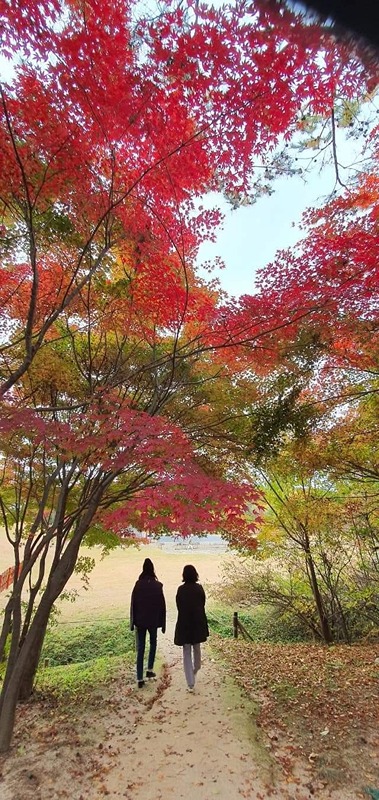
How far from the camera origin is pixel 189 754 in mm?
3875

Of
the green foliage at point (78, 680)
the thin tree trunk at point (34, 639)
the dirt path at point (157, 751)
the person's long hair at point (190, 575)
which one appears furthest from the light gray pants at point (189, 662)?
the thin tree trunk at point (34, 639)

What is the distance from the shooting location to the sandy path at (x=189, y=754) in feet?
11.0

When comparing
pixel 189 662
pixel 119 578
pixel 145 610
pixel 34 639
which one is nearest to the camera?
pixel 34 639

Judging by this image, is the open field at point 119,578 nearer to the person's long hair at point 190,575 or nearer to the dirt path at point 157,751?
the dirt path at point 157,751

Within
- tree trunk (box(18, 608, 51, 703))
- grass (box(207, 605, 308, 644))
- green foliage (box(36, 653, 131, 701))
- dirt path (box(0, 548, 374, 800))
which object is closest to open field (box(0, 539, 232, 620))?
grass (box(207, 605, 308, 644))

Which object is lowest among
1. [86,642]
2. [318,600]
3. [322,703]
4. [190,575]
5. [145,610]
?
[86,642]

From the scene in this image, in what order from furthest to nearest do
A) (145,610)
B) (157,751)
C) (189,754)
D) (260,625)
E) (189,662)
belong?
1. (260,625)
2. (145,610)
3. (189,662)
4. (157,751)
5. (189,754)

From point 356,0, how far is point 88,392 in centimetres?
562

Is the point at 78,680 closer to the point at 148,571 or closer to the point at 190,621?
the point at 148,571

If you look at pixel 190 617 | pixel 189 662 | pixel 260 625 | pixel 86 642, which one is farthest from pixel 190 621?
pixel 86 642

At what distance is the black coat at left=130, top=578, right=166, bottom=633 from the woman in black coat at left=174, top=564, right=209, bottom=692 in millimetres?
466

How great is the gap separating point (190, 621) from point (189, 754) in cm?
142

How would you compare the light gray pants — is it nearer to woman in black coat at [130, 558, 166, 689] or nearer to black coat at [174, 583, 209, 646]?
black coat at [174, 583, 209, 646]

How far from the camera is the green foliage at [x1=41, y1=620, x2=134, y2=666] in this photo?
41.9 ft
